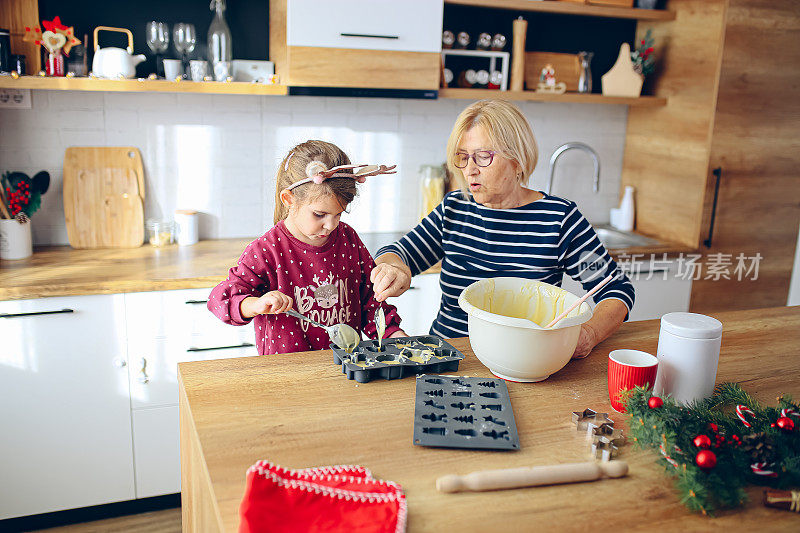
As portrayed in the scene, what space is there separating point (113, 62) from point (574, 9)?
→ 2.04 m

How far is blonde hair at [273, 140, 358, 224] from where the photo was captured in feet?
5.65

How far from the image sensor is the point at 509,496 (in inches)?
41.9

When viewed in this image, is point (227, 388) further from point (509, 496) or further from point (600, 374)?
point (600, 374)

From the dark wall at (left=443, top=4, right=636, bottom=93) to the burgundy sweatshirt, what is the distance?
1843mm

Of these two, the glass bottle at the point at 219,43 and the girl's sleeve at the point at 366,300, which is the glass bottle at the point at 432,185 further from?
the girl's sleeve at the point at 366,300

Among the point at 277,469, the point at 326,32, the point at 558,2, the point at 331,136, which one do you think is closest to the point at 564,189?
the point at 558,2

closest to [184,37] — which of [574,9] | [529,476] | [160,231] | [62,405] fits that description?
[160,231]

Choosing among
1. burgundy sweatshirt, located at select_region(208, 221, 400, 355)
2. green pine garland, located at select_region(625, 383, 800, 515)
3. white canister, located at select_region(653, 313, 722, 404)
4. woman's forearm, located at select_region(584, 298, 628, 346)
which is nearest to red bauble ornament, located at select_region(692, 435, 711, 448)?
green pine garland, located at select_region(625, 383, 800, 515)

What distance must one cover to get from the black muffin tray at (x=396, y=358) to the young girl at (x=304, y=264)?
0.53ft

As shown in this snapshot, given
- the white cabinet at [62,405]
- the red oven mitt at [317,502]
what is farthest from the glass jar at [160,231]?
the red oven mitt at [317,502]

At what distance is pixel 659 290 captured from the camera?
3324 millimetres

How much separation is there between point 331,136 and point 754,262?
2.25 meters

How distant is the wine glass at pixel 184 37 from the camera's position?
2732 mm

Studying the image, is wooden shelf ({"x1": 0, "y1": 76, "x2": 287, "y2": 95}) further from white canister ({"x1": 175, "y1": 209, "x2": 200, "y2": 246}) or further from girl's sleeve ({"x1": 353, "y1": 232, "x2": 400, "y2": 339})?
girl's sleeve ({"x1": 353, "y1": 232, "x2": 400, "y2": 339})
